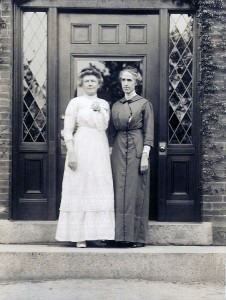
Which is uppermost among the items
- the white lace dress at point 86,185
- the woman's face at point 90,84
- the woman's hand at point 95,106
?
the woman's face at point 90,84

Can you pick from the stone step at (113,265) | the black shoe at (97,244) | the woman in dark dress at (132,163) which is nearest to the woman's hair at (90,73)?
the woman in dark dress at (132,163)

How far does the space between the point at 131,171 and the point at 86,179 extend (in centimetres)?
51

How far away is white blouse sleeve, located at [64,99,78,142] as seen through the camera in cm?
735

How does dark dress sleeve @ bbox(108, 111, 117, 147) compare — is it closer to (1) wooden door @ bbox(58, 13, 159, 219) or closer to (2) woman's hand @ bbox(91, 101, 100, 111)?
(2) woman's hand @ bbox(91, 101, 100, 111)

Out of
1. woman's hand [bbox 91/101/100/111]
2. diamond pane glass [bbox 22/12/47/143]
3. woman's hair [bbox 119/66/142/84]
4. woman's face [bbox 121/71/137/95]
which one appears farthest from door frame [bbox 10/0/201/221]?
woman's hand [bbox 91/101/100/111]

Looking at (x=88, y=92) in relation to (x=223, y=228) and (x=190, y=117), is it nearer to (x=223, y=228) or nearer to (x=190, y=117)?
(x=190, y=117)

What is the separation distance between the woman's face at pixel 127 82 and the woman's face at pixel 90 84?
302mm

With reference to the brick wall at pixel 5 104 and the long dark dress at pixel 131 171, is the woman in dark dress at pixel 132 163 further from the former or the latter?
the brick wall at pixel 5 104

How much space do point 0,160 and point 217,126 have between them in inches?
101

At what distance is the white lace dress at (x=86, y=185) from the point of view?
7371 mm

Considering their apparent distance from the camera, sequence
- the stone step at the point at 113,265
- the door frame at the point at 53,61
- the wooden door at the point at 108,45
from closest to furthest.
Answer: the stone step at the point at 113,265
the door frame at the point at 53,61
the wooden door at the point at 108,45

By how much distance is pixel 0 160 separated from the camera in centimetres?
Result: 781

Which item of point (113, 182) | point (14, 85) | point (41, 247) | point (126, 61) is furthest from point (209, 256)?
point (14, 85)

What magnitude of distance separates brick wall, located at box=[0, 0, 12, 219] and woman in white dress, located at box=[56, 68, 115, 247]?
789mm
